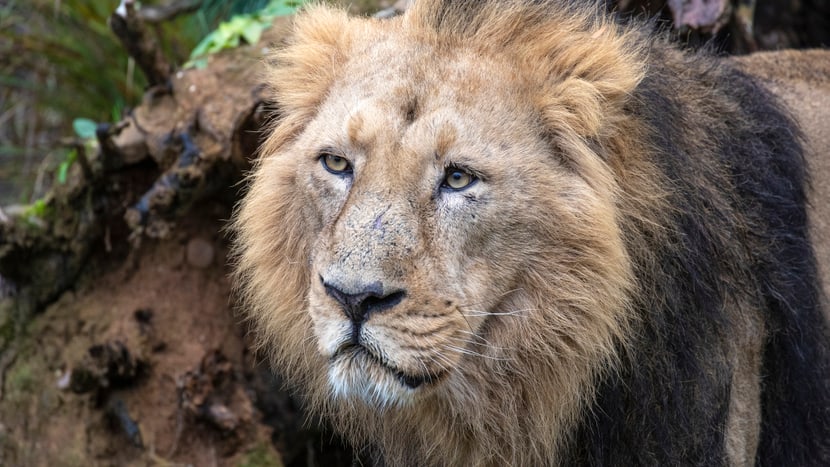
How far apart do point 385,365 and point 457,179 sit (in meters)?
0.53

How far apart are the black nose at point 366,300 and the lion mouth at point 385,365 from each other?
0.09m

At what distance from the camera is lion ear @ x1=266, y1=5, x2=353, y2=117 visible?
10.0 ft

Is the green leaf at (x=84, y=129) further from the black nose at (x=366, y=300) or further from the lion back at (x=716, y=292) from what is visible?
the lion back at (x=716, y=292)

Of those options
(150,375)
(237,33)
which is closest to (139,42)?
(237,33)

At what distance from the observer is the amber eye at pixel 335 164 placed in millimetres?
2748

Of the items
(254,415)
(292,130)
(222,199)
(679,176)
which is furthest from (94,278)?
(679,176)

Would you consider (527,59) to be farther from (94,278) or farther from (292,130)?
(94,278)

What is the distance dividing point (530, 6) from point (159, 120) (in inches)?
91.0

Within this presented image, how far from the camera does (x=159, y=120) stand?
4.55 meters

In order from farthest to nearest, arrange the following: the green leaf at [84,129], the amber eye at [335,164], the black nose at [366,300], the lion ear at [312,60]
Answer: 1. the green leaf at [84,129]
2. the lion ear at [312,60]
3. the amber eye at [335,164]
4. the black nose at [366,300]

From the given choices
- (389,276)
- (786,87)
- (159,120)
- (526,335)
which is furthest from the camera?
(159,120)

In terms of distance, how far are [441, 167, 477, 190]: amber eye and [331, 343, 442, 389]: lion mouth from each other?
494 mm

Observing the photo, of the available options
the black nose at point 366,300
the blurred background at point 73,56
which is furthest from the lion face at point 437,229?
the blurred background at point 73,56

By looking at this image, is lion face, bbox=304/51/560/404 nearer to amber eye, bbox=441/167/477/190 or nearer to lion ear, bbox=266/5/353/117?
amber eye, bbox=441/167/477/190
